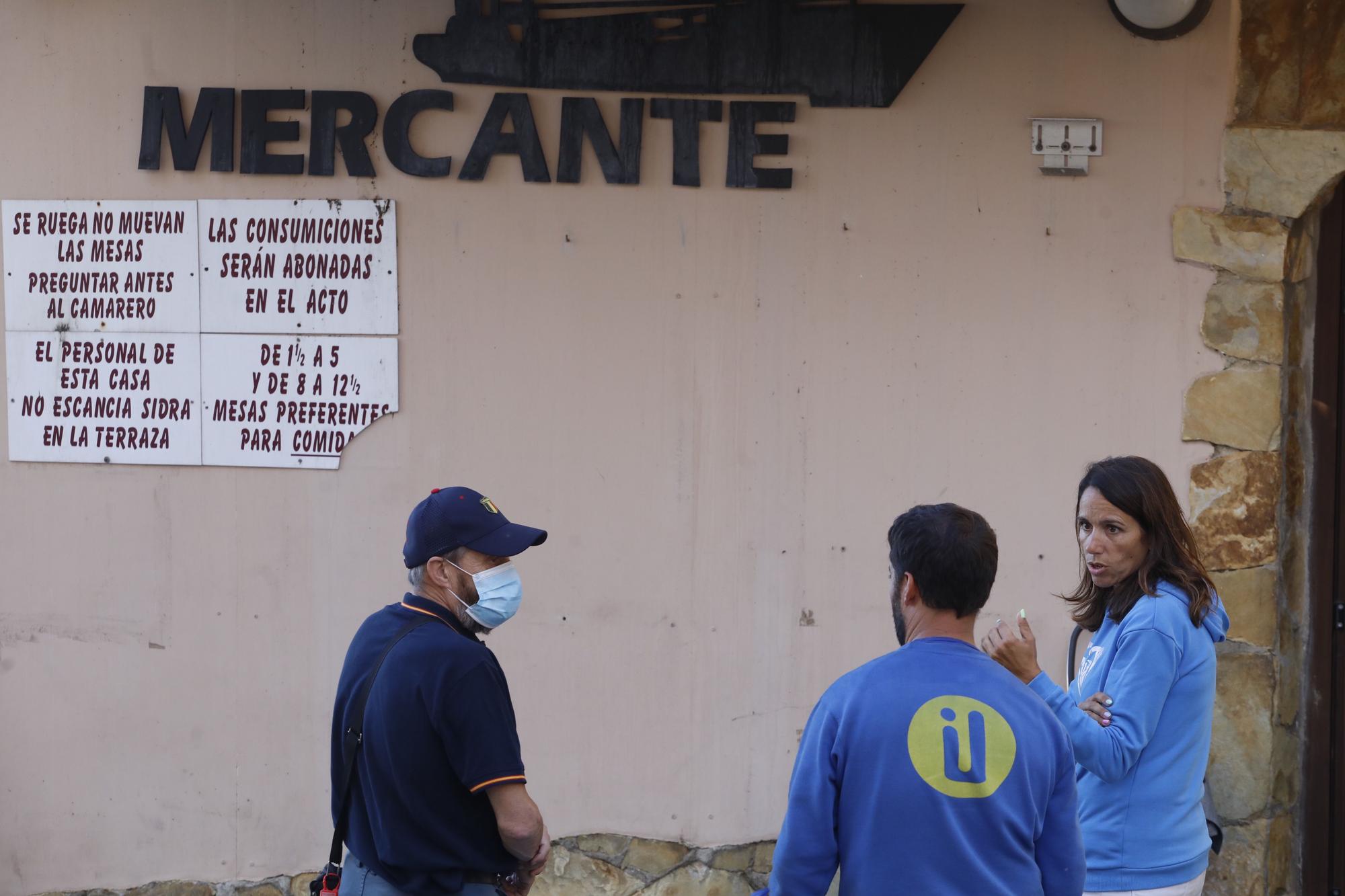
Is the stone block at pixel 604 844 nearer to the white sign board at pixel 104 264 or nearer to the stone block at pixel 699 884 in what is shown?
the stone block at pixel 699 884

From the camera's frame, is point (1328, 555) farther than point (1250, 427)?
Yes

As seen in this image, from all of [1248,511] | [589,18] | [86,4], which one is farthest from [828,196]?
[86,4]

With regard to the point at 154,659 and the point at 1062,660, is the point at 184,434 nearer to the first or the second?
the point at 154,659

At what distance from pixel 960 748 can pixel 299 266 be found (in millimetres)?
3023

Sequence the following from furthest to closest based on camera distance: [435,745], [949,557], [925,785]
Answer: [435,745] < [949,557] < [925,785]

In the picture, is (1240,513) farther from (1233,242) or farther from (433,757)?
(433,757)

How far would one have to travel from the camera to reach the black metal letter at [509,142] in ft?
13.3

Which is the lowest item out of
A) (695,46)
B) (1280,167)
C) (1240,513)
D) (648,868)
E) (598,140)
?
(648,868)

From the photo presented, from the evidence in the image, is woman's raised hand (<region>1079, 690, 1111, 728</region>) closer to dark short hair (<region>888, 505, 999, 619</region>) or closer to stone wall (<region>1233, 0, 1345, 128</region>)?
dark short hair (<region>888, 505, 999, 619</region>)

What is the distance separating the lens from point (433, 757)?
8.05ft

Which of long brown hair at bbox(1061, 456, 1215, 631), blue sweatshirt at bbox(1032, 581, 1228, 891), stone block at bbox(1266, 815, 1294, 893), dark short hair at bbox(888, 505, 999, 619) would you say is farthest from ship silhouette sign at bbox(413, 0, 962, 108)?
stone block at bbox(1266, 815, 1294, 893)

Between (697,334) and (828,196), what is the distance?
2.07ft

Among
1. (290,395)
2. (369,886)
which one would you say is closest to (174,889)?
(290,395)

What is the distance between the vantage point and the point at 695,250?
406cm
